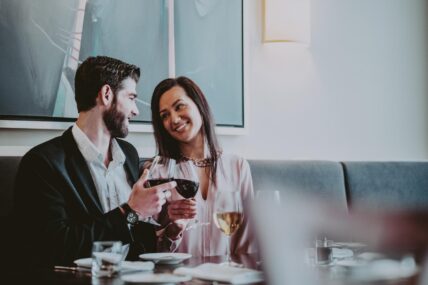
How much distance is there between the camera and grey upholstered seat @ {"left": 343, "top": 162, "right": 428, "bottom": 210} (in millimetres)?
2834

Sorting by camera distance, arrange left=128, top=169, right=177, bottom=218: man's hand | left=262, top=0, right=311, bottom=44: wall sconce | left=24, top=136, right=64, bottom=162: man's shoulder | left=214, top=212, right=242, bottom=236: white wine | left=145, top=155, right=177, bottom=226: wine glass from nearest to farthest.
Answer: left=214, top=212, right=242, bottom=236: white wine
left=145, top=155, right=177, bottom=226: wine glass
left=128, top=169, right=177, bottom=218: man's hand
left=24, top=136, right=64, bottom=162: man's shoulder
left=262, top=0, right=311, bottom=44: wall sconce

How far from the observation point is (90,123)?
2088mm

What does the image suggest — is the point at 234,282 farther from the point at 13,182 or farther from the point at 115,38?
the point at 115,38

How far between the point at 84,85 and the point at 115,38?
34 cm

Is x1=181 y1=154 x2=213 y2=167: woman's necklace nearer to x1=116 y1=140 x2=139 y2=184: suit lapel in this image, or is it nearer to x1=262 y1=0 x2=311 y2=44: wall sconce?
x1=116 y1=140 x2=139 y2=184: suit lapel

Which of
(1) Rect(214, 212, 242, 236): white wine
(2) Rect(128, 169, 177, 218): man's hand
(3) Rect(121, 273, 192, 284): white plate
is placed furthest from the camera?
(2) Rect(128, 169, 177, 218): man's hand

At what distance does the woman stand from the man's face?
139 mm

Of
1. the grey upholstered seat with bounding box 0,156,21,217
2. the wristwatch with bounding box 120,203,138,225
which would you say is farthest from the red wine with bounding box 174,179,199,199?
the grey upholstered seat with bounding box 0,156,21,217

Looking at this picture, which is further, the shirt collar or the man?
the shirt collar

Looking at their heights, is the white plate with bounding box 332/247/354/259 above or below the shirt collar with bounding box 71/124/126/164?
below

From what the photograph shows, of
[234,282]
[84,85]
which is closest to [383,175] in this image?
[84,85]

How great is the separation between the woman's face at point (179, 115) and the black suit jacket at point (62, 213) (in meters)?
0.43

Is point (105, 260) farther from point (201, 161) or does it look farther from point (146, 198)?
point (201, 161)

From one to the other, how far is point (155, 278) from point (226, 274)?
0.47ft
